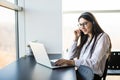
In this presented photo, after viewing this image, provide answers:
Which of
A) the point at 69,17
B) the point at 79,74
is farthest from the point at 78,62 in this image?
the point at 69,17

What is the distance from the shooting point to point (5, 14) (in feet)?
8.43

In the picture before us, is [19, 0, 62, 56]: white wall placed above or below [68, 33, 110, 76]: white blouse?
above

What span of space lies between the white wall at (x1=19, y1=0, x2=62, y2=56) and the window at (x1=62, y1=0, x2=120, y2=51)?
36cm

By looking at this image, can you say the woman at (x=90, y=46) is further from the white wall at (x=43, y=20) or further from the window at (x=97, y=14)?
the window at (x=97, y=14)

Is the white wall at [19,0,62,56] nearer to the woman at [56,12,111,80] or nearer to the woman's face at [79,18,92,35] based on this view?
the woman at [56,12,111,80]

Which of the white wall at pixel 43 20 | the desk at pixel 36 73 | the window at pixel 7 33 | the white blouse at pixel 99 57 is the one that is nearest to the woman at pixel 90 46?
the white blouse at pixel 99 57

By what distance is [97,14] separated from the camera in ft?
10.7

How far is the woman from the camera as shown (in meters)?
1.98

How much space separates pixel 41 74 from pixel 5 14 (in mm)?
1196

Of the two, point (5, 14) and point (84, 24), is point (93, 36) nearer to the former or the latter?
point (84, 24)

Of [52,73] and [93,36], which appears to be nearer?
[52,73]

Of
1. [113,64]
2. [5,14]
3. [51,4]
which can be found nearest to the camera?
[5,14]

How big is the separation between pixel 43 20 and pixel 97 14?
0.95m

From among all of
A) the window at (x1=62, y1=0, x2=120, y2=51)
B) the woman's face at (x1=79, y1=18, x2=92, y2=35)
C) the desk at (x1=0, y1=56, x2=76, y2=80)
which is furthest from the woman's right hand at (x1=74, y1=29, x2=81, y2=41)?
the window at (x1=62, y1=0, x2=120, y2=51)
